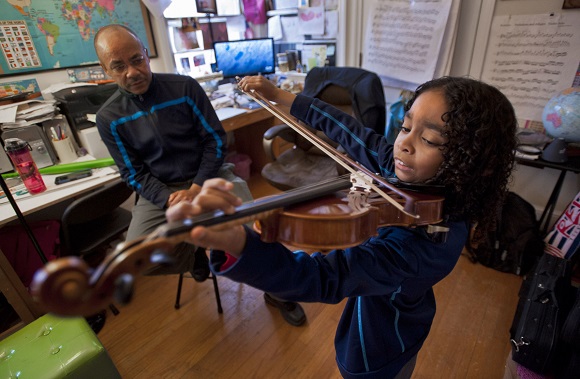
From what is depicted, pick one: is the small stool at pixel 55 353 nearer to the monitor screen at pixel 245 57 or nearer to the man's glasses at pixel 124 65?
the man's glasses at pixel 124 65

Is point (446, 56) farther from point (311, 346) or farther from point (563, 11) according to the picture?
point (311, 346)

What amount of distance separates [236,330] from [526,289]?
149 cm

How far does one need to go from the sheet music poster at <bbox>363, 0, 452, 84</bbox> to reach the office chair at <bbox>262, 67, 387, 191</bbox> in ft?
2.10

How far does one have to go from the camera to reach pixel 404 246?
2.23 feet

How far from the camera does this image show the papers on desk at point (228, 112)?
2323 mm

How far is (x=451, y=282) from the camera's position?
1.86 metres

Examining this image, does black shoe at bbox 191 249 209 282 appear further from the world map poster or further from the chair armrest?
the world map poster

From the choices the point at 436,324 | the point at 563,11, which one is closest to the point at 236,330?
the point at 436,324

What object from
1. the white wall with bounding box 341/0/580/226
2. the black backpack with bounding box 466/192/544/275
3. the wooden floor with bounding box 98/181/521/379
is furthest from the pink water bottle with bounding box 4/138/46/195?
the white wall with bounding box 341/0/580/226

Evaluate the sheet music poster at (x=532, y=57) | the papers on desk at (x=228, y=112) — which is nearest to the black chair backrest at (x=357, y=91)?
the papers on desk at (x=228, y=112)

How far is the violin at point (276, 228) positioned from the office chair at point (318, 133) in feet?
3.37

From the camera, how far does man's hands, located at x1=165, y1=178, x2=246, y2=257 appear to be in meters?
0.49

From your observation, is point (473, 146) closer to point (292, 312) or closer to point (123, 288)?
point (123, 288)

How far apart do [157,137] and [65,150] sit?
68 centimetres
